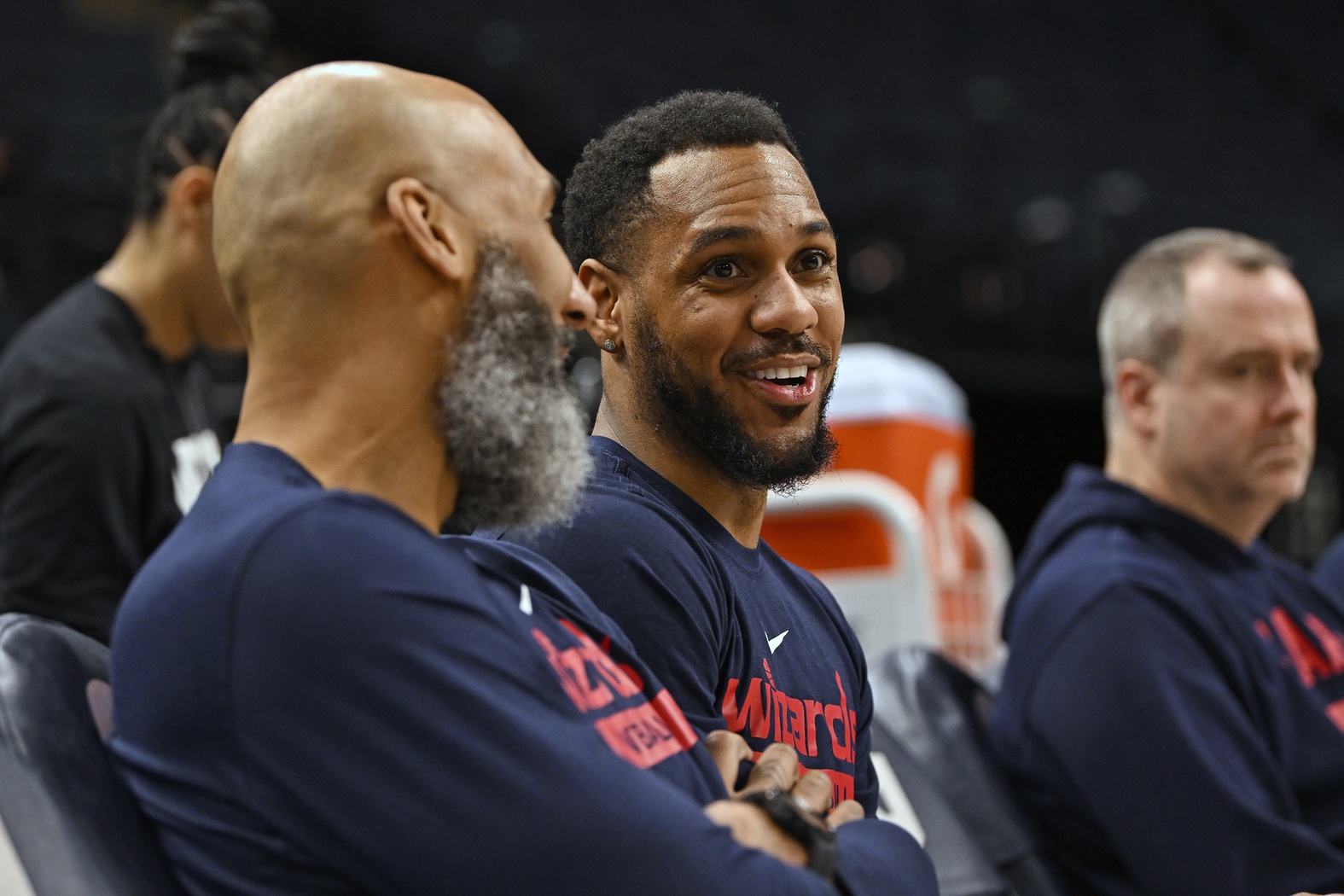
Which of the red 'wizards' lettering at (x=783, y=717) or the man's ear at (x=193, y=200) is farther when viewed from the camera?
the man's ear at (x=193, y=200)

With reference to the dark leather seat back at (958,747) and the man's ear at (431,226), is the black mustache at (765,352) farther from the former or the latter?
the dark leather seat back at (958,747)

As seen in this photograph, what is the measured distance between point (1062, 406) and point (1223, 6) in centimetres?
491

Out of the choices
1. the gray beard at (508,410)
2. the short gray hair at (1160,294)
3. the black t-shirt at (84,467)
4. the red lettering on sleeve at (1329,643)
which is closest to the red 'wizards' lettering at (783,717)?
the gray beard at (508,410)

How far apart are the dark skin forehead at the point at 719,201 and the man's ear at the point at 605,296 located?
56 millimetres

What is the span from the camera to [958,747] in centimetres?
241

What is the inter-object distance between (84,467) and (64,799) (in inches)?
43.6

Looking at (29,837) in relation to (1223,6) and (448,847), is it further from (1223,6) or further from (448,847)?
(1223,6)

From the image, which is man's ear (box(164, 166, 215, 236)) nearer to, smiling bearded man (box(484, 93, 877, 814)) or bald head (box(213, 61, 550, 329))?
smiling bearded man (box(484, 93, 877, 814))

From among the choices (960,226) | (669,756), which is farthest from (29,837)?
(960,226)

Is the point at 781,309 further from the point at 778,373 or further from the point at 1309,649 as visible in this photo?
the point at 1309,649

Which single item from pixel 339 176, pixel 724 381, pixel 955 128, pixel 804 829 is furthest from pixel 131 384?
pixel 955 128

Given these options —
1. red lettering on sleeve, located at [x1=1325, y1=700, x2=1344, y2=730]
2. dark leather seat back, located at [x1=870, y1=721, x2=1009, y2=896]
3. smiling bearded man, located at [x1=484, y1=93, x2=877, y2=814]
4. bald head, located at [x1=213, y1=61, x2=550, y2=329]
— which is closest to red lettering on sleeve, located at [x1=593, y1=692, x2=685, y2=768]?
smiling bearded man, located at [x1=484, y1=93, x2=877, y2=814]

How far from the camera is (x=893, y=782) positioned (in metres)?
2.17

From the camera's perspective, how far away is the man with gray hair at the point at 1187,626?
6.91 feet
